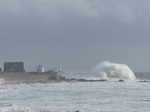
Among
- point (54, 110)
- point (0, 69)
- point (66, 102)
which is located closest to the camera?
point (54, 110)

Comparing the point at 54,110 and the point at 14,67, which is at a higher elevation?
the point at 14,67

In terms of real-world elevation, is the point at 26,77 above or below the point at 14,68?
below

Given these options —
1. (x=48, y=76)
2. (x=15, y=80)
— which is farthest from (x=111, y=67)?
(x=15, y=80)

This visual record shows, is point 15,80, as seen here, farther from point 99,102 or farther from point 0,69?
point 99,102

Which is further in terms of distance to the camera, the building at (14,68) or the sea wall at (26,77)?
the building at (14,68)

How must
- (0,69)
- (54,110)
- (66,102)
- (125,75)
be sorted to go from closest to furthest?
(54,110)
(66,102)
(0,69)
(125,75)

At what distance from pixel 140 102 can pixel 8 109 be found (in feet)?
37.9

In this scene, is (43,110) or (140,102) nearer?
(43,110)

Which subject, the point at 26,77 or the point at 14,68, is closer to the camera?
the point at 26,77

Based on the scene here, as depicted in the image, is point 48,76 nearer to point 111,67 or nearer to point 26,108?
point 111,67

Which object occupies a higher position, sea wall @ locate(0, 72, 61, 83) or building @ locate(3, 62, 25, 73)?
building @ locate(3, 62, 25, 73)

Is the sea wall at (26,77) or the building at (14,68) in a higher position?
the building at (14,68)

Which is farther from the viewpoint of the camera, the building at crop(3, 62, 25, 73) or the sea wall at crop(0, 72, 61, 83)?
the building at crop(3, 62, 25, 73)

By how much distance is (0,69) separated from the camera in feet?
364
